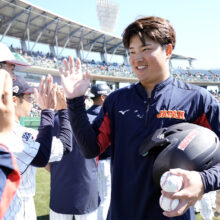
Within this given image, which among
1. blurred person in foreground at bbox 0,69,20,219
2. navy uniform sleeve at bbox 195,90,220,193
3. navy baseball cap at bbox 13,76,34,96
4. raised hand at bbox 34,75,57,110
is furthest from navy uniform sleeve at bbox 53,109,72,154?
blurred person in foreground at bbox 0,69,20,219

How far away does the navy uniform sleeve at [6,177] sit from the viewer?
834mm

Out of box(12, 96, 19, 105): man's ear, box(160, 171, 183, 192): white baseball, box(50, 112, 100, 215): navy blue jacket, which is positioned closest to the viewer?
box(160, 171, 183, 192): white baseball

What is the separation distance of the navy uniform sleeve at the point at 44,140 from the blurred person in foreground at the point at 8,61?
760 mm

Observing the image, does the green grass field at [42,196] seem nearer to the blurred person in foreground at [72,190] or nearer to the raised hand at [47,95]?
the blurred person in foreground at [72,190]

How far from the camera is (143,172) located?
59.1 inches

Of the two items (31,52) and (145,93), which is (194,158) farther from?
(31,52)

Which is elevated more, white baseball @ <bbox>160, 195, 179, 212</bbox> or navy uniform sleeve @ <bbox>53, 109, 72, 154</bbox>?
navy uniform sleeve @ <bbox>53, 109, 72, 154</bbox>

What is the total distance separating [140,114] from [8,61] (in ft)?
6.25

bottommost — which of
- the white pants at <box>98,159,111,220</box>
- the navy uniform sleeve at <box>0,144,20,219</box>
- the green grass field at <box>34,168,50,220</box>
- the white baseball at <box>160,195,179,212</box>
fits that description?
the green grass field at <box>34,168,50,220</box>

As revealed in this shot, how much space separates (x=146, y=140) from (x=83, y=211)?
1.93m

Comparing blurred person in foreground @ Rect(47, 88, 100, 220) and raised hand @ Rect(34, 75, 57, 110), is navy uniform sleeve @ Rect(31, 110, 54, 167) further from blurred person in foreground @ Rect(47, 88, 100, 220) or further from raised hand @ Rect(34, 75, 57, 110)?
blurred person in foreground @ Rect(47, 88, 100, 220)

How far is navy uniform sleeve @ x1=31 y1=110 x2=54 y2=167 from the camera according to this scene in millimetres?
1817

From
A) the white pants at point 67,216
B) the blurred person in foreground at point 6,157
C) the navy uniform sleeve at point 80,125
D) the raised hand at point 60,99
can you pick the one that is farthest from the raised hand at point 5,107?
the white pants at point 67,216

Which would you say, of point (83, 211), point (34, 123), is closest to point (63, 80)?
point (83, 211)
